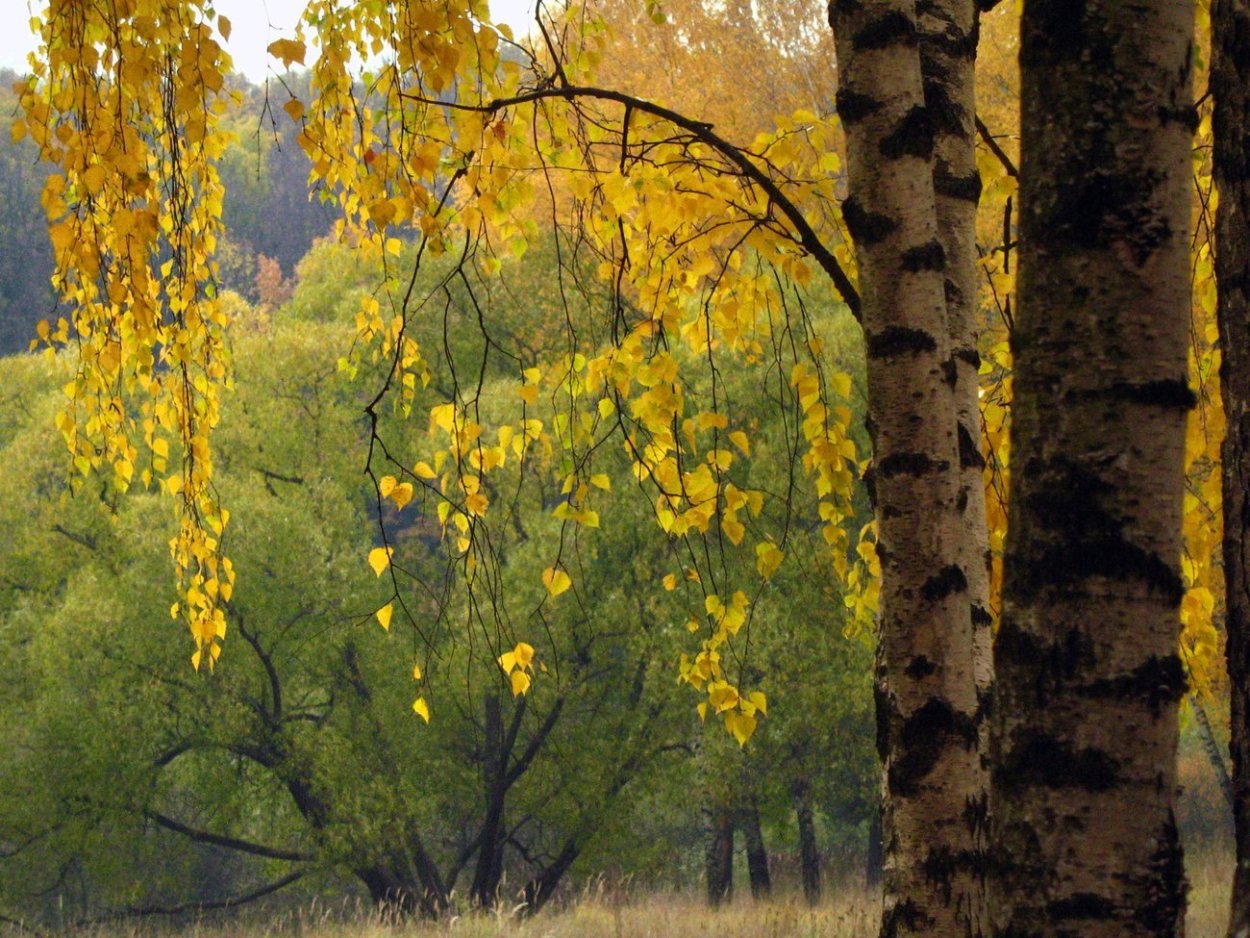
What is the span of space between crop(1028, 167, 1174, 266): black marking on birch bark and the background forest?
9493 millimetres

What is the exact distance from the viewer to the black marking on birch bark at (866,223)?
2.21 m

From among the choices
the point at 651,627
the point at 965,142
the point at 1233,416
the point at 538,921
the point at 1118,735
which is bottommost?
the point at 538,921

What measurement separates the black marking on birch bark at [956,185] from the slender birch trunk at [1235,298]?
57 centimetres

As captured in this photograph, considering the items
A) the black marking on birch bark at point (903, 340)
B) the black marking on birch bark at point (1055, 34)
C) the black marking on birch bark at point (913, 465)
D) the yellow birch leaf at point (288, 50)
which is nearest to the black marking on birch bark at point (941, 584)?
the black marking on birch bark at point (913, 465)

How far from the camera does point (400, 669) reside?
13172mm

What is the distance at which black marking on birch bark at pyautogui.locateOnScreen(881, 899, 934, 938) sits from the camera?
224 cm

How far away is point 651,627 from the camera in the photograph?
1233 cm

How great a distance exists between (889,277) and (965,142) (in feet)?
1.96

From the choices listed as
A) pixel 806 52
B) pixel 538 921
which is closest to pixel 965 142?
pixel 538 921

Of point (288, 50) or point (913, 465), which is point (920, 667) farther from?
point (288, 50)

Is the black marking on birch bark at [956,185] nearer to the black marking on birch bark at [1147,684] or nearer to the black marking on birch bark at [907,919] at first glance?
the black marking on birch bark at [907,919]

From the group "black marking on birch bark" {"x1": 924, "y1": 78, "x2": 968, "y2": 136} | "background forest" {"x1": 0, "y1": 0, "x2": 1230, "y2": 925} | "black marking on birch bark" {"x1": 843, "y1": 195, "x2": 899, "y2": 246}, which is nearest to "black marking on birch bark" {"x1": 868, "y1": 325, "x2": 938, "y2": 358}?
"black marking on birch bark" {"x1": 843, "y1": 195, "x2": 899, "y2": 246}

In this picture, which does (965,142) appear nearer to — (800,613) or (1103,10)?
(1103,10)

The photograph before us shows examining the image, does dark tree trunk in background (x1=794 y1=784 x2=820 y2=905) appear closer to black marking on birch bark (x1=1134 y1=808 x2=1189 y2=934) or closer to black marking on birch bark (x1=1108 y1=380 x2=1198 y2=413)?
black marking on birch bark (x1=1134 y1=808 x2=1189 y2=934)
